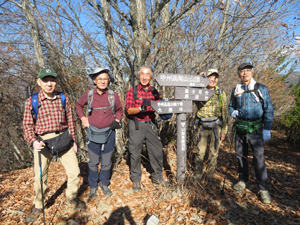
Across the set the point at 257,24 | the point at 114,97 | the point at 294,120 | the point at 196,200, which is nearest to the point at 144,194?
the point at 196,200

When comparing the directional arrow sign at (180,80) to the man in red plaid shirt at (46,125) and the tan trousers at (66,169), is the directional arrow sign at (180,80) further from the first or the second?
the tan trousers at (66,169)

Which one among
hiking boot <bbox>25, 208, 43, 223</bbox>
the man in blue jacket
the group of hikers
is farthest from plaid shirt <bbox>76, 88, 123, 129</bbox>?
the man in blue jacket

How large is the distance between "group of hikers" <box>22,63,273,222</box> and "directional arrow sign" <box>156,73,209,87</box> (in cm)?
44

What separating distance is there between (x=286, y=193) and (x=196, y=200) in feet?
7.39

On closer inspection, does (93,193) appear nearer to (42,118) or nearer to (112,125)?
(112,125)

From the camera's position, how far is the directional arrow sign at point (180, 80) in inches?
111

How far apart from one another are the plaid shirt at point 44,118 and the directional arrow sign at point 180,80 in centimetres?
185

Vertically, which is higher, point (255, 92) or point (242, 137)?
point (255, 92)

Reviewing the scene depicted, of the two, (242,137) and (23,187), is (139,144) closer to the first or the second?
(242,137)

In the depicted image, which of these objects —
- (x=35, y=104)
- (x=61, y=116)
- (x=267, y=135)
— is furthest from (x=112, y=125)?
(x=267, y=135)

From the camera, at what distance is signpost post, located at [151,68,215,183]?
2863mm

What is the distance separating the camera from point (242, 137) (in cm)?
351

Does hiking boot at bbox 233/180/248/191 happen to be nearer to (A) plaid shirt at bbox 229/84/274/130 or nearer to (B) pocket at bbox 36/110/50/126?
(A) plaid shirt at bbox 229/84/274/130

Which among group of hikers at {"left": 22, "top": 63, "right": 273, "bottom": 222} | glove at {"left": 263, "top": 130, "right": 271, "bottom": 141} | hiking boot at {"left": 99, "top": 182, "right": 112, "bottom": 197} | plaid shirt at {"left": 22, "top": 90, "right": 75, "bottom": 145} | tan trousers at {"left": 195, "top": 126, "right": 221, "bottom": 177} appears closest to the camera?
plaid shirt at {"left": 22, "top": 90, "right": 75, "bottom": 145}
